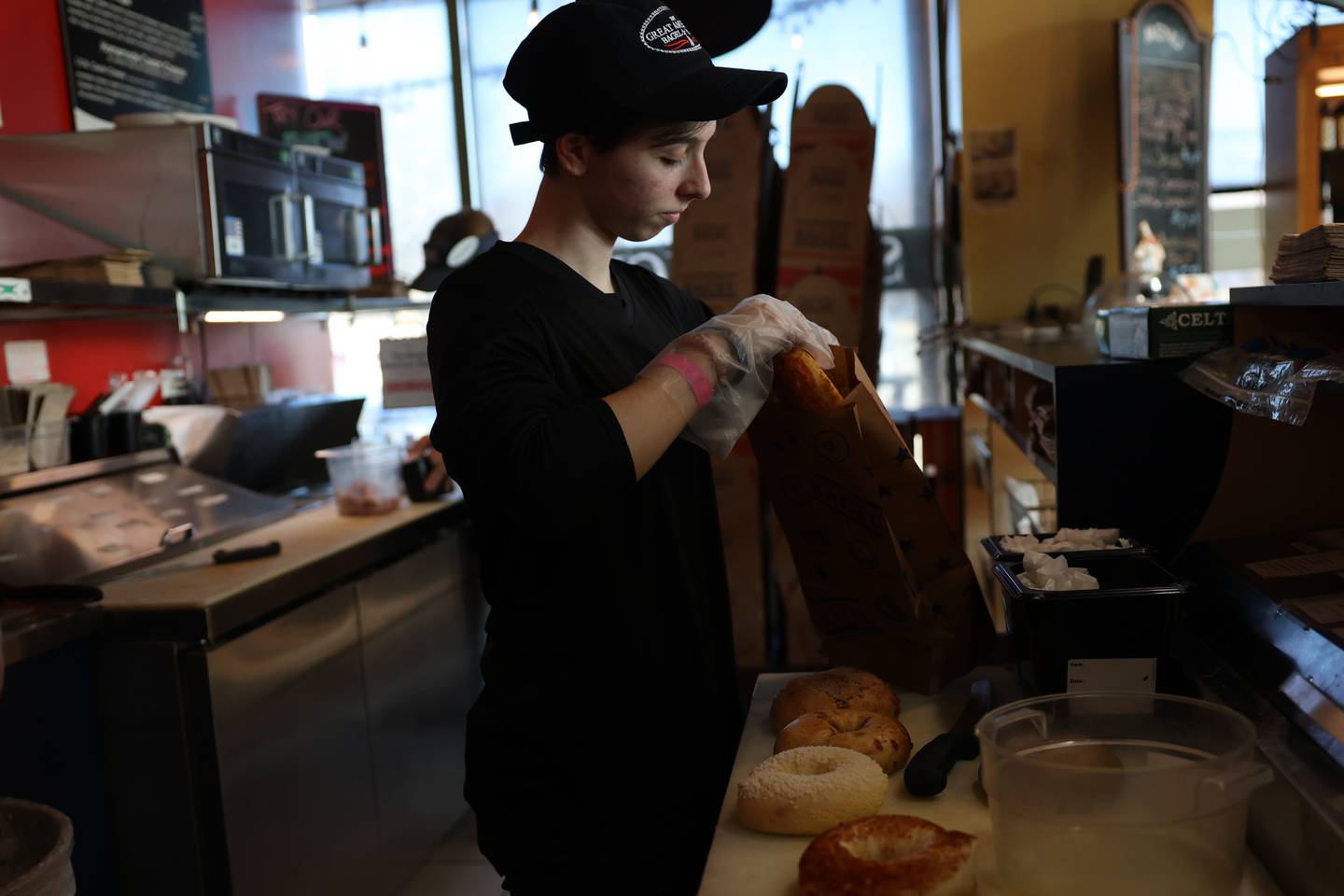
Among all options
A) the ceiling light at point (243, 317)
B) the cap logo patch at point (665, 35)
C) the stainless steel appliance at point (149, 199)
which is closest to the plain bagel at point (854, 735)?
the cap logo patch at point (665, 35)

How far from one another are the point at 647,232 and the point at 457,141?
438 cm

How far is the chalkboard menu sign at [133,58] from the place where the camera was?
362cm

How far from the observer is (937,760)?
1.18 m

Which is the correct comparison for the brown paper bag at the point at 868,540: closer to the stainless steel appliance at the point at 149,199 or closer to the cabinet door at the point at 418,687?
the cabinet door at the point at 418,687

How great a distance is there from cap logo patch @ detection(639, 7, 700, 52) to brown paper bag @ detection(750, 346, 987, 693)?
42cm

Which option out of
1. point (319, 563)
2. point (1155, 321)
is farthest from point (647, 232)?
point (319, 563)

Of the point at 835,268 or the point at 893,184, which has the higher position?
the point at 893,184

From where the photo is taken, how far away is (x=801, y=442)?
4.52 ft

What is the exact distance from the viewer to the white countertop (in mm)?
986

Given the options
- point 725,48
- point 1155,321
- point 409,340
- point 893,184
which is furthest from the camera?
point 893,184

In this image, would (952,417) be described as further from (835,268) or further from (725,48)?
(725,48)

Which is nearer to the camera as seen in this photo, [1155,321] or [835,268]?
[1155,321]

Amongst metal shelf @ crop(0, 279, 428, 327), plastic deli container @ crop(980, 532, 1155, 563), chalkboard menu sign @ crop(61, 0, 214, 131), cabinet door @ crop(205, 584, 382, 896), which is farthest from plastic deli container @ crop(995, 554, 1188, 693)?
chalkboard menu sign @ crop(61, 0, 214, 131)

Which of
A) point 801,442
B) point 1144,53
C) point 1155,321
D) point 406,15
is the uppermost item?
point 406,15
